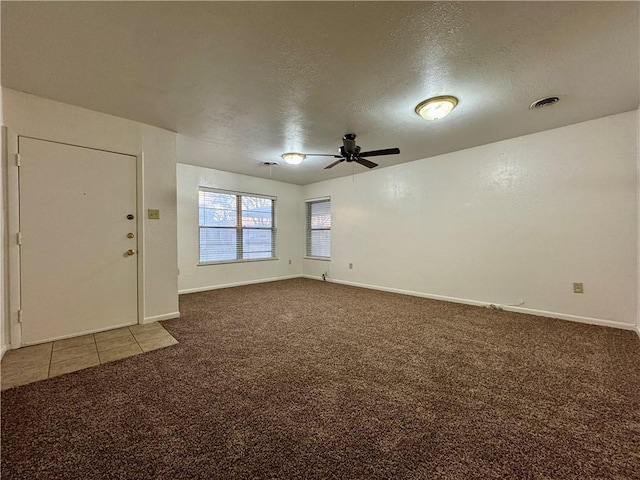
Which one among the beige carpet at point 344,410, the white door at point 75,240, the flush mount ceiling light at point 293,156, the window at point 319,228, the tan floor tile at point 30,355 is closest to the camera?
the beige carpet at point 344,410

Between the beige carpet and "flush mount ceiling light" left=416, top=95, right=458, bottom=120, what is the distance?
225cm

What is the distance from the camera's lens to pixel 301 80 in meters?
2.16

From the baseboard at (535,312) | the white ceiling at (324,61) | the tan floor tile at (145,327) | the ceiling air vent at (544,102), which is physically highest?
the ceiling air vent at (544,102)

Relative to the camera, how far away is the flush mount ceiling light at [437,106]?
2.42 m

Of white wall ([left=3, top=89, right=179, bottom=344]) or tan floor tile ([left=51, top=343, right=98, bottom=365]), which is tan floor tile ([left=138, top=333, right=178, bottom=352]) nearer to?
tan floor tile ([left=51, top=343, right=98, bottom=365])

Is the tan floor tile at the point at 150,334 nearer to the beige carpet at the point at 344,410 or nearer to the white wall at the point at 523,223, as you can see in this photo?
the beige carpet at the point at 344,410

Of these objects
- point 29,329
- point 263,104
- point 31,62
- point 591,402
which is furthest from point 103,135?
point 591,402

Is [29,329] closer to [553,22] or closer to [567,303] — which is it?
[553,22]

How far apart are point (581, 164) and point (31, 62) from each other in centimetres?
538

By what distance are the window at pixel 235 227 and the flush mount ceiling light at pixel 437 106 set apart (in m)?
4.04

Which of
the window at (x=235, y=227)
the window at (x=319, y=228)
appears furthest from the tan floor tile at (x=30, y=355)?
the window at (x=319, y=228)

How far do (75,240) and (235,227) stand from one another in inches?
117

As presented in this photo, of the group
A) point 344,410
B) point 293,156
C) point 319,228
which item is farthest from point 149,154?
point 319,228

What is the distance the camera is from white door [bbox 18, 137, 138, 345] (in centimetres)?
246
